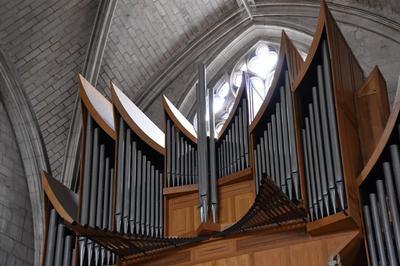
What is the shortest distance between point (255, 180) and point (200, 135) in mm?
1096

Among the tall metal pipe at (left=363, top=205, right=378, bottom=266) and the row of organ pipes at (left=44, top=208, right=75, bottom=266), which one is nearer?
the tall metal pipe at (left=363, top=205, right=378, bottom=266)

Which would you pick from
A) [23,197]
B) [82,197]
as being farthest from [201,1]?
[82,197]

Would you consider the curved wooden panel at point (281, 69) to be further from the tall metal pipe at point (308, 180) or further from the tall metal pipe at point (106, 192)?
the tall metal pipe at point (106, 192)

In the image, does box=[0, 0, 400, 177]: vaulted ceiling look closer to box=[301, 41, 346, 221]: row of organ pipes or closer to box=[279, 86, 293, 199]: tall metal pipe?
box=[279, 86, 293, 199]: tall metal pipe

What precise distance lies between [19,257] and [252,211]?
599cm

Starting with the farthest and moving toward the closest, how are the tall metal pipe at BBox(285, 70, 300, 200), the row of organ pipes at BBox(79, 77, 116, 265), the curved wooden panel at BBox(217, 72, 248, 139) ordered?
1. the curved wooden panel at BBox(217, 72, 248, 139)
2. the row of organ pipes at BBox(79, 77, 116, 265)
3. the tall metal pipe at BBox(285, 70, 300, 200)

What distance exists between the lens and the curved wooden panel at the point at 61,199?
11.3 m

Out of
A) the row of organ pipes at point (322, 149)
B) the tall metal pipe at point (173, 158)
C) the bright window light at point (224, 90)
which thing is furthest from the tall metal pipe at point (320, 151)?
the bright window light at point (224, 90)

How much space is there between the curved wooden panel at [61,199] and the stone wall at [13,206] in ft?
7.95

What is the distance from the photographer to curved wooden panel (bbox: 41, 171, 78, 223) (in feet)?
37.2

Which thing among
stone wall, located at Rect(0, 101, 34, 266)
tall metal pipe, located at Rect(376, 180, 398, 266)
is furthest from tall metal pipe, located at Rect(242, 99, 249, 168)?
stone wall, located at Rect(0, 101, 34, 266)

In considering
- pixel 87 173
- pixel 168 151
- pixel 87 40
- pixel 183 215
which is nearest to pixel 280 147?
pixel 183 215

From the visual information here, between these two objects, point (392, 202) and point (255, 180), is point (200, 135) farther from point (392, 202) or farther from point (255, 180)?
point (392, 202)

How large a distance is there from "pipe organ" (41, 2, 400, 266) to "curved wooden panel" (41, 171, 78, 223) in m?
0.02
